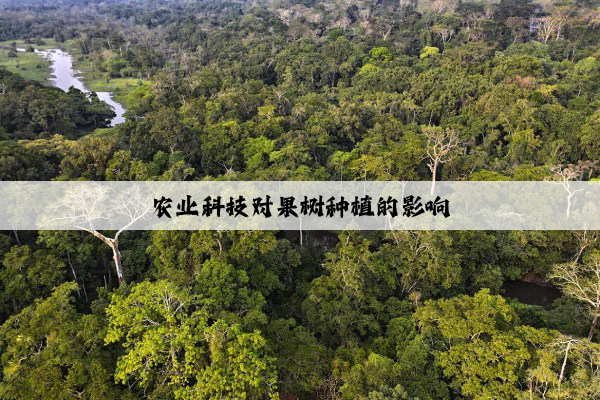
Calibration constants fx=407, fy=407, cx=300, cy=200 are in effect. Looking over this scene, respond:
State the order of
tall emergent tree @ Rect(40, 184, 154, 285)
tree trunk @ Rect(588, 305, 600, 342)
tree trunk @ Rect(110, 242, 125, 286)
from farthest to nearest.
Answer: tree trunk @ Rect(110, 242, 125, 286) → tall emergent tree @ Rect(40, 184, 154, 285) → tree trunk @ Rect(588, 305, 600, 342)

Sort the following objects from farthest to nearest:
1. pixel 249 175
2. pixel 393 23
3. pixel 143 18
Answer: pixel 143 18 → pixel 393 23 → pixel 249 175

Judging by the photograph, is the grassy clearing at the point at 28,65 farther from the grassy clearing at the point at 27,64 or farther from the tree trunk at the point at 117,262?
the tree trunk at the point at 117,262

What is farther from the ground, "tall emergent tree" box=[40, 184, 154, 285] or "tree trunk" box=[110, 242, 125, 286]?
"tall emergent tree" box=[40, 184, 154, 285]

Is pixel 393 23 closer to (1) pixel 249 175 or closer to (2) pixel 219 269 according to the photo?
(1) pixel 249 175

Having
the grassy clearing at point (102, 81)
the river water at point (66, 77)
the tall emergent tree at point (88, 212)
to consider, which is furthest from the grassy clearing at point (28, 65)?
the tall emergent tree at point (88, 212)

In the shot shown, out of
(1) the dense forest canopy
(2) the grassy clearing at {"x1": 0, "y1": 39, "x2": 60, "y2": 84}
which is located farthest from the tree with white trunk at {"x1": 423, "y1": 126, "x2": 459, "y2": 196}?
(2) the grassy clearing at {"x1": 0, "y1": 39, "x2": 60, "y2": 84}

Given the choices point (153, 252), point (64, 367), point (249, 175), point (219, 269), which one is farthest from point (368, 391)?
point (249, 175)

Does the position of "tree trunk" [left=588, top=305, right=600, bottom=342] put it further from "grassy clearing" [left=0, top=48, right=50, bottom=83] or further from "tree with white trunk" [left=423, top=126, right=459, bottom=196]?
"grassy clearing" [left=0, top=48, right=50, bottom=83]
